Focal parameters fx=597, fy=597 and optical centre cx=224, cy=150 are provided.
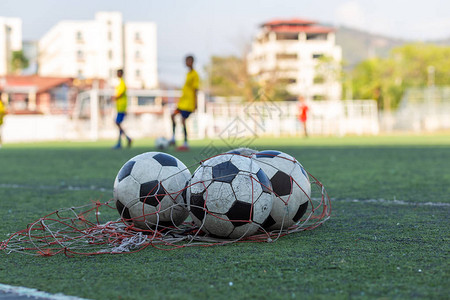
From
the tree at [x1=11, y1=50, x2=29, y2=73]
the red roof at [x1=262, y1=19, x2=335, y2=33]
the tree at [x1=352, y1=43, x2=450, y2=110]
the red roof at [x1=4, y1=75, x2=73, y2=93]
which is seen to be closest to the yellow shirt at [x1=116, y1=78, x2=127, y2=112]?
the red roof at [x1=4, y1=75, x2=73, y2=93]

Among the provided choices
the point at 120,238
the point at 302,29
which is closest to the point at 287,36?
the point at 302,29

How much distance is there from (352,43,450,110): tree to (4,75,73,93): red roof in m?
39.4

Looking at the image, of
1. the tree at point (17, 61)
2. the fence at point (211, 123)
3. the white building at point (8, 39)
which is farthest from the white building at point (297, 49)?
the fence at point (211, 123)

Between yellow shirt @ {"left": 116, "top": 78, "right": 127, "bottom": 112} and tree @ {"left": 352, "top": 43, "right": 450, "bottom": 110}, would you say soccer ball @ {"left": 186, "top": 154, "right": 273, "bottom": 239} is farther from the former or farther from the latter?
tree @ {"left": 352, "top": 43, "right": 450, "bottom": 110}

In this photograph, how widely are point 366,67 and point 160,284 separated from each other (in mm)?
93151

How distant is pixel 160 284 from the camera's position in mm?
2980

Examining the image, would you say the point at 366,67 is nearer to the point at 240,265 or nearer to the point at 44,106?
the point at 44,106

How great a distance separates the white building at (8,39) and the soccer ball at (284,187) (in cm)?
10751

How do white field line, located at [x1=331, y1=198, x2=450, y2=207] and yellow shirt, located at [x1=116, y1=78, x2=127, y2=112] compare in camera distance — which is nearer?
white field line, located at [x1=331, y1=198, x2=450, y2=207]

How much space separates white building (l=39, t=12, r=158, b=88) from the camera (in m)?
96.4

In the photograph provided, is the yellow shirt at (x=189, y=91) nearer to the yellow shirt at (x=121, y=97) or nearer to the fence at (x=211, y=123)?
the yellow shirt at (x=121, y=97)

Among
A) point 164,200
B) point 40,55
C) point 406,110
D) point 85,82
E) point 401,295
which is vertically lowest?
point 401,295

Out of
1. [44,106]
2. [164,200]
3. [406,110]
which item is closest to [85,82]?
[44,106]

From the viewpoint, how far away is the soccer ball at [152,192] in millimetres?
4371
